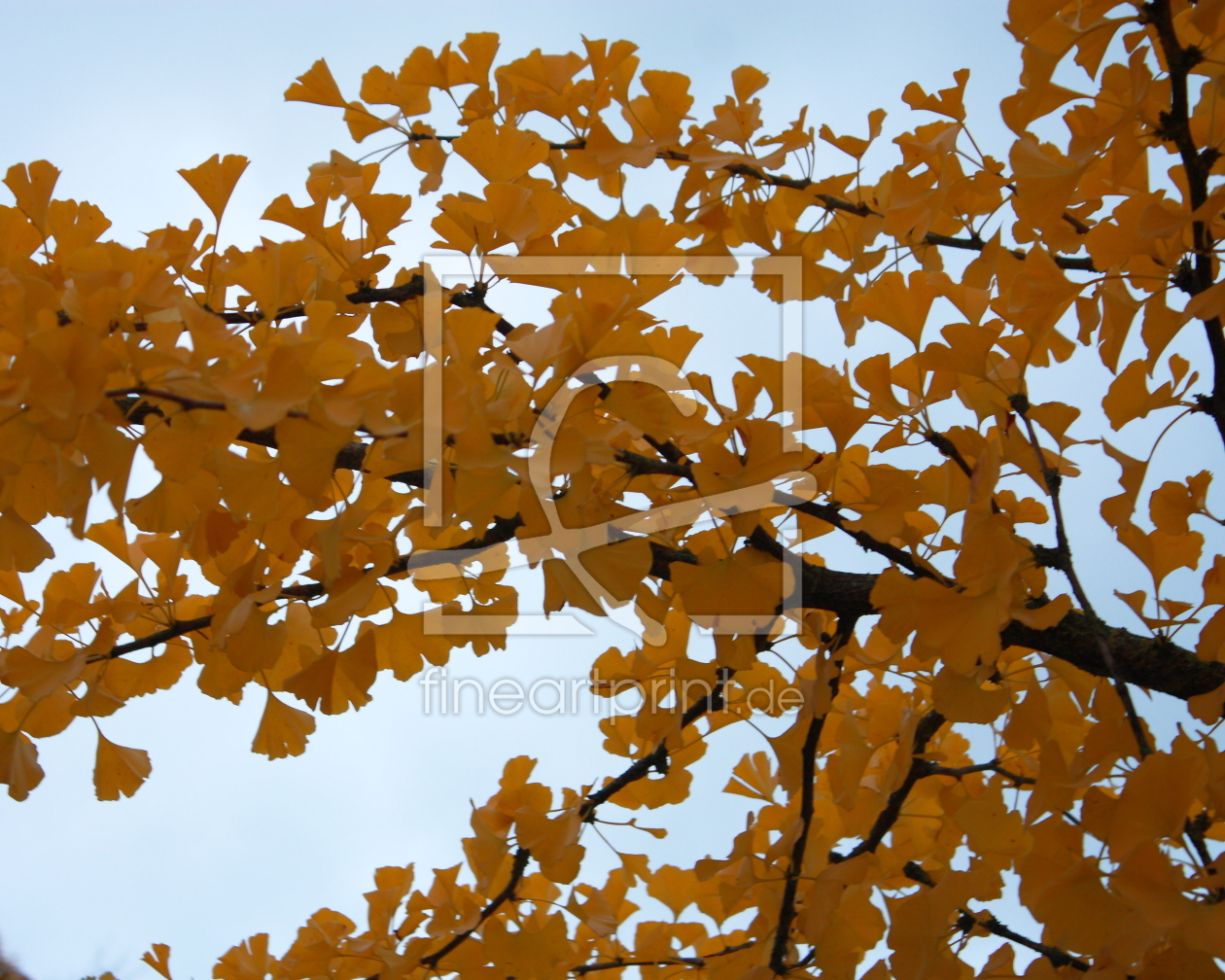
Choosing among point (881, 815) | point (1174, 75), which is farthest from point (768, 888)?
point (1174, 75)

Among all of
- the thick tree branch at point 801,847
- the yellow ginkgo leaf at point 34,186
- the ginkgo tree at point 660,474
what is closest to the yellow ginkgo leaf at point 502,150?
the ginkgo tree at point 660,474

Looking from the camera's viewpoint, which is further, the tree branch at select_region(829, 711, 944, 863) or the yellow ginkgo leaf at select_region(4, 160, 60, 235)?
the tree branch at select_region(829, 711, 944, 863)

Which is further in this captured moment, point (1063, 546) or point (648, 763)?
point (648, 763)

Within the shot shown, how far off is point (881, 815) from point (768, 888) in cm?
11

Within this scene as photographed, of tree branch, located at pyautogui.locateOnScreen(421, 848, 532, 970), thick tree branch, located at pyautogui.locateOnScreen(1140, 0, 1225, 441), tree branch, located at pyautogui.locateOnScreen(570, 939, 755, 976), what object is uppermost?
thick tree branch, located at pyautogui.locateOnScreen(1140, 0, 1225, 441)

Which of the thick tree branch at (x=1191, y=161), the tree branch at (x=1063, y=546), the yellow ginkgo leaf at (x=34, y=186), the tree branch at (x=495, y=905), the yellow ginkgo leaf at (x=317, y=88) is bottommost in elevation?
the tree branch at (x=495, y=905)

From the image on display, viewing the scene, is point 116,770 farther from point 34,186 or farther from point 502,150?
point 502,150

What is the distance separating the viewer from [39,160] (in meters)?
0.63

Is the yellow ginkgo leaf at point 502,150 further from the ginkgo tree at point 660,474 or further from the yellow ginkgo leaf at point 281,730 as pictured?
the yellow ginkgo leaf at point 281,730

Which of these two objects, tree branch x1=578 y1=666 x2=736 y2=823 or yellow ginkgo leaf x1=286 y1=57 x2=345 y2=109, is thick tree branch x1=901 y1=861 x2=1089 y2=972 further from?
yellow ginkgo leaf x1=286 y1=57 x2=345 y2=109

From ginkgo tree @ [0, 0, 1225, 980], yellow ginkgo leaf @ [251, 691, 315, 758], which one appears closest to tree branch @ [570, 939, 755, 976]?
ginkgo tree @ [0, 0, 1225, 980]

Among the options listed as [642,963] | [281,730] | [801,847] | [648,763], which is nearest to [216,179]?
[281,730]

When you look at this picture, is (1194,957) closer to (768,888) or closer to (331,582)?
(768,888)

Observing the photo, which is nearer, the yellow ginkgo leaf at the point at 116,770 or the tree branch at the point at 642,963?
the yellow ginkgo leaf at the point at 116,770
